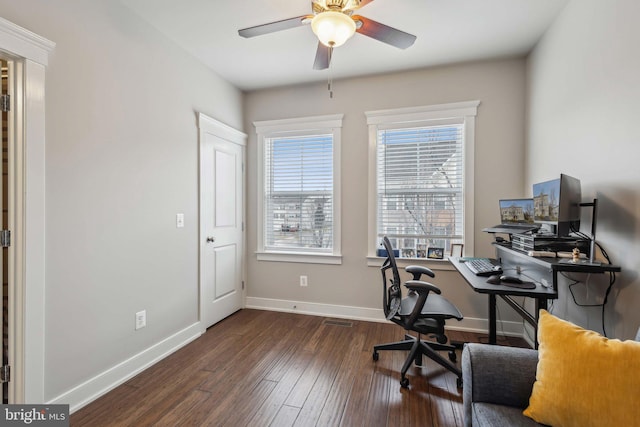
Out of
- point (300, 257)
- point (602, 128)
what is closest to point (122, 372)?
point (300, 257)

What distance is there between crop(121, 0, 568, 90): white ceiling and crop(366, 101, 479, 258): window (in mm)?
514

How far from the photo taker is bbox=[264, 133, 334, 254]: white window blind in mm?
3453

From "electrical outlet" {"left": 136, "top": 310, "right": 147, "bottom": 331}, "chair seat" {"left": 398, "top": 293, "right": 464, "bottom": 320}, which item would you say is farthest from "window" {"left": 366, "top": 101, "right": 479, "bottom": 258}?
"electrical outlet" {"left": 136, "top": 310, "right": 147, "bottom": 331}

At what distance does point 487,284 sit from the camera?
71.7 inches

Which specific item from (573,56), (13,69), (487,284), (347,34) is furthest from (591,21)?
(13,69)

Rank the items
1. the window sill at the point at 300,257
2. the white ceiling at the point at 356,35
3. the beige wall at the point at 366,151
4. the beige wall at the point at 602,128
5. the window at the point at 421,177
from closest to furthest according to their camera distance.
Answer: the beige wall at the point at 602,128 < the white ceiling at the point at 356,35 < the beige wall at the point at 366,151 < the window at the point at 421,177 < the window sill at the point at 300,257

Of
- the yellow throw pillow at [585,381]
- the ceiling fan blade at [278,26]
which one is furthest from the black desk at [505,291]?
the ceiling fan blade at [278,26]

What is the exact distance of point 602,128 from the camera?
168cm

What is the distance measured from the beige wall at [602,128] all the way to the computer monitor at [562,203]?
12cm

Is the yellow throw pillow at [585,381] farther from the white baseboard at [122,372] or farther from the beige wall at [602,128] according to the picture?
the white baseboard at [122,372]

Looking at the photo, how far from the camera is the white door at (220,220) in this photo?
9.78 feet

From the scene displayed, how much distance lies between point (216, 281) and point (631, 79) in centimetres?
348

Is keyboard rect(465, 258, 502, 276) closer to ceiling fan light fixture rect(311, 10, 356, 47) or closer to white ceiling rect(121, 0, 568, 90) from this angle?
ceiling fan light fixture rect(311, 10, 356, 47)

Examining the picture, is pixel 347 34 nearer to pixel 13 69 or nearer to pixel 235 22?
pixel 235 22
